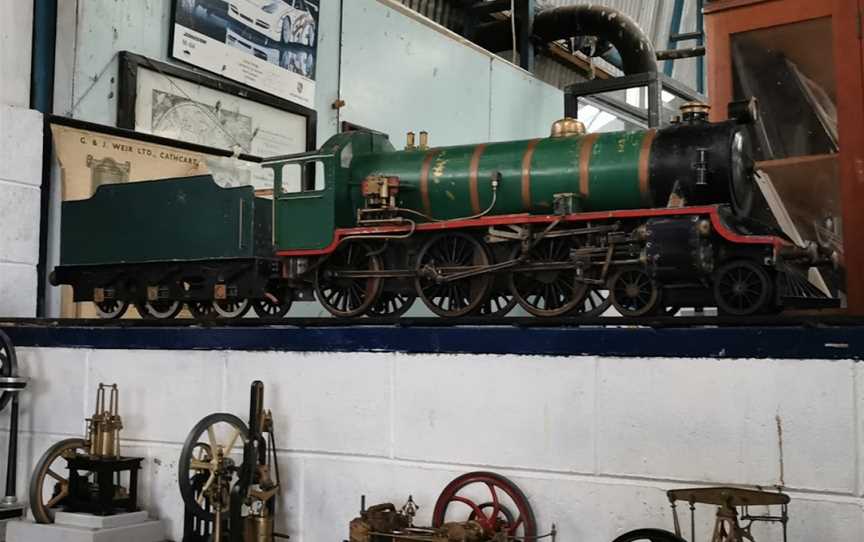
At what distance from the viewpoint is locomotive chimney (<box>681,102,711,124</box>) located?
4504mm

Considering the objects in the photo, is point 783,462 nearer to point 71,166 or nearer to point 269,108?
point 71,166

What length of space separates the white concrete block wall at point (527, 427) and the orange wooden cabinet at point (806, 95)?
1.81 meters

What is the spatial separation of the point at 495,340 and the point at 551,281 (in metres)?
1.34

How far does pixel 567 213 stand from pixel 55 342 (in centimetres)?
250

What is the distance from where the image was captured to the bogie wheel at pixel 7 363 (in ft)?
13.4

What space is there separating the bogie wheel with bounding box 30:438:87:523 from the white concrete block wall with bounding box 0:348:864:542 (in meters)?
0.22

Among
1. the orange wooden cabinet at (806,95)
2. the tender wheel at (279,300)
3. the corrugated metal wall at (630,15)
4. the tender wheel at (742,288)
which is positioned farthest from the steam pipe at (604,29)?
the tender wheel at (742,288)

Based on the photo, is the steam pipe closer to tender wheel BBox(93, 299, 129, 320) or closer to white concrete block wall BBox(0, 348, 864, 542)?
tender wheel BBox(93, 299, 129, 320)

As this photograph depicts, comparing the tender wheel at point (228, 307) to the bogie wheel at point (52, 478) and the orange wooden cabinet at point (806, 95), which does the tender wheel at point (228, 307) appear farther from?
the orange wooden cabinet at point (806, 95)

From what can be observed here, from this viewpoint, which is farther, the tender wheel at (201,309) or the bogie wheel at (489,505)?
the tender wheel at (201,309)

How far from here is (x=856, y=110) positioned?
433 cm

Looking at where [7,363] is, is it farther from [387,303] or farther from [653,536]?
[653,536]

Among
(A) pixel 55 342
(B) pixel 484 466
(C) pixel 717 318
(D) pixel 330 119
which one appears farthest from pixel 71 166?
(C) pixel 717 318

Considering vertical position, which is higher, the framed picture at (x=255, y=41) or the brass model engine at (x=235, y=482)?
the framed picture at (x=255, y=41)
